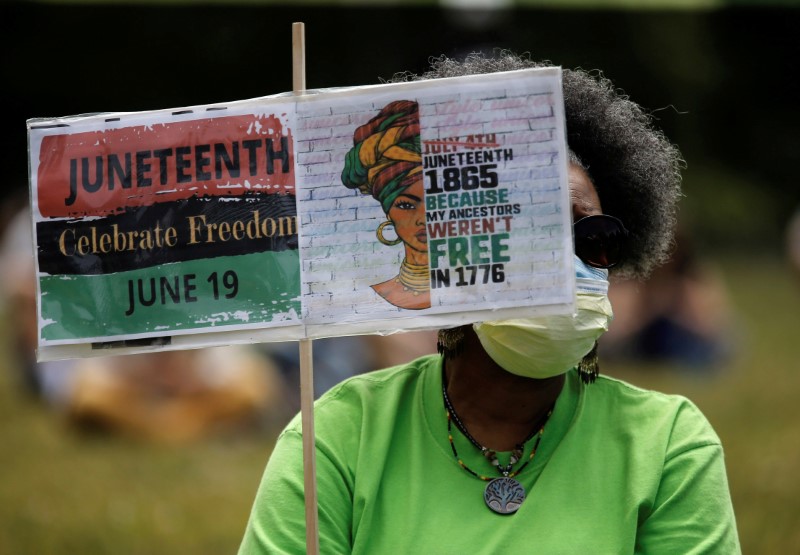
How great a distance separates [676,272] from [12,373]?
3.33 metres

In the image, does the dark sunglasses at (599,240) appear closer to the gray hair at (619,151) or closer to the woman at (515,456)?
the woman at (515,456)

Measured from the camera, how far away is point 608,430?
91.6 inches

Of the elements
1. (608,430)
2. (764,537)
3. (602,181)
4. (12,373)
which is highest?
(602,181)

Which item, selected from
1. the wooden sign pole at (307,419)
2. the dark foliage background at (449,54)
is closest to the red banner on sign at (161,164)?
the wooden sign pole at (307,419)

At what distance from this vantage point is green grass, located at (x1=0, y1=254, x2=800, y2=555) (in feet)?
16.9

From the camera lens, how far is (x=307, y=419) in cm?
201

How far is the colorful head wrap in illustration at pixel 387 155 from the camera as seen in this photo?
1973mm

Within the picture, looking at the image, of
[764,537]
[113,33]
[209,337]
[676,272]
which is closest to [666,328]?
[676,272]

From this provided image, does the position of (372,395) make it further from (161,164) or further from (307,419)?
(161,164)

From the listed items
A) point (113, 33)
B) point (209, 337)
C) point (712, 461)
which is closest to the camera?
point (209, 337)

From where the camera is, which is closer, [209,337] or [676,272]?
[209,337]

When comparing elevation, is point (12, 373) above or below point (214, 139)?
below

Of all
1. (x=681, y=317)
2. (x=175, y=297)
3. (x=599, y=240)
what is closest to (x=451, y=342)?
(x=599, y=240)

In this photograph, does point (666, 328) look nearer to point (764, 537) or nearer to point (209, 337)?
point (764, 537)
